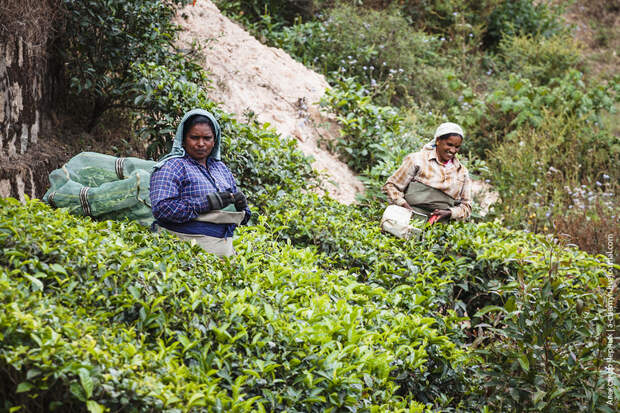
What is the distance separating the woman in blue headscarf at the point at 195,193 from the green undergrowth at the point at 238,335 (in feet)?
0.85

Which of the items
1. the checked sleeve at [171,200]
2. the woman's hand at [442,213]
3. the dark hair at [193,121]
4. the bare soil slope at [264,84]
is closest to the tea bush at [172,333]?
the checked sleeve at [171,200]

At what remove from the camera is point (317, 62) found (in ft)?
37.0

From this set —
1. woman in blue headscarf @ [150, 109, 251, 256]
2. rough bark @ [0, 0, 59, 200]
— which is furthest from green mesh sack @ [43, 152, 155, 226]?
rough bark @ [0, 0, 59, 200]

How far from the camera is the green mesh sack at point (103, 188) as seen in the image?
4.42 m

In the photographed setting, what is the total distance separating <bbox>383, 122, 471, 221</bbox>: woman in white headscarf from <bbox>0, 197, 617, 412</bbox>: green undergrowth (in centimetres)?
149

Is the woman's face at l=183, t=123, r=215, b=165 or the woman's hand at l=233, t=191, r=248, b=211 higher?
the woman's face at l=183, t=123, r=215, b=165

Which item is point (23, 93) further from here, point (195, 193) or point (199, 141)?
point (195, 193)

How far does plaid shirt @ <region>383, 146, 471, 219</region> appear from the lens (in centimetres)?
621

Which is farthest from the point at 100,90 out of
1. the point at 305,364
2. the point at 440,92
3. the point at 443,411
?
the point at 440,92

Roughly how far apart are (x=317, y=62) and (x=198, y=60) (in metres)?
3.48

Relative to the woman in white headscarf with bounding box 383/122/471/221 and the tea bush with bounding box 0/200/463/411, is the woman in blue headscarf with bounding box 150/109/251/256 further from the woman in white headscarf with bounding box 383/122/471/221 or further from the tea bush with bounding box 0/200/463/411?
the woman in white headscarf with bounding box 383/122/471/221

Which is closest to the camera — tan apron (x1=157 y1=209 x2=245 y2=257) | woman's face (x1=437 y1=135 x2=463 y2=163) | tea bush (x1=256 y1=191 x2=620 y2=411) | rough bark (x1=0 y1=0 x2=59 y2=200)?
tea bush (x1=256 y1=191 x2=620 y2=411)

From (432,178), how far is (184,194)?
290 cm

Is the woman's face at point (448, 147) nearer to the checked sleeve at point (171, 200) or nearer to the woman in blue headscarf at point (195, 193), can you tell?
the woman in blue headscarf at point (195, 193)
